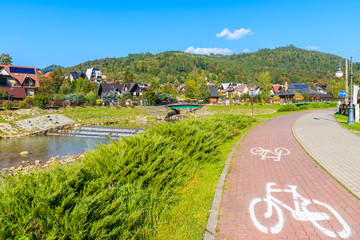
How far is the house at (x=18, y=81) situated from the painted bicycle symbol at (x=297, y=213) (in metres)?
49.6

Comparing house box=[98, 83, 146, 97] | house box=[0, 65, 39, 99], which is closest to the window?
house box=[0, 65, 39, 99]

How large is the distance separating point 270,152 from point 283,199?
192 inches

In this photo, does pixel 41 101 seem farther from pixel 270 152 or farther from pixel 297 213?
pixel 297 213

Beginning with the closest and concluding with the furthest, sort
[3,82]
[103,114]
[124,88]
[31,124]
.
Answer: [31,124] < [103,114] < [3,82] < [124,88]

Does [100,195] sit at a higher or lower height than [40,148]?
higher

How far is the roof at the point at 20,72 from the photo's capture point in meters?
44.6

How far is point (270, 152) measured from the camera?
973 cm

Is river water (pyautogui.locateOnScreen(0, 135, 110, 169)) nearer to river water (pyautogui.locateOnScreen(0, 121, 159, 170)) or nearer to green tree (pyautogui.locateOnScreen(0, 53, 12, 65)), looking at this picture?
river water (pyautogui.locateOnScreen(0, 121, 159, 170))

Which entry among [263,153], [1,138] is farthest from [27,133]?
[263,153]

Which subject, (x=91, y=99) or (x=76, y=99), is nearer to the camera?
(x=76, y=99)

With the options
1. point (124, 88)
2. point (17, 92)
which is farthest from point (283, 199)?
point (124, 88)

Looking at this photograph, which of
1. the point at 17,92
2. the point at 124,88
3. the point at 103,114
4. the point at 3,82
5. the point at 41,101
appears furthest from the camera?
the point at 124,88

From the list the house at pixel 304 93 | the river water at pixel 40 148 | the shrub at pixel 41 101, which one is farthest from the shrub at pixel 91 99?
the house at pixel 304 93

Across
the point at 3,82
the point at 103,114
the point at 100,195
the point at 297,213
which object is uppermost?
the point at 3,82
